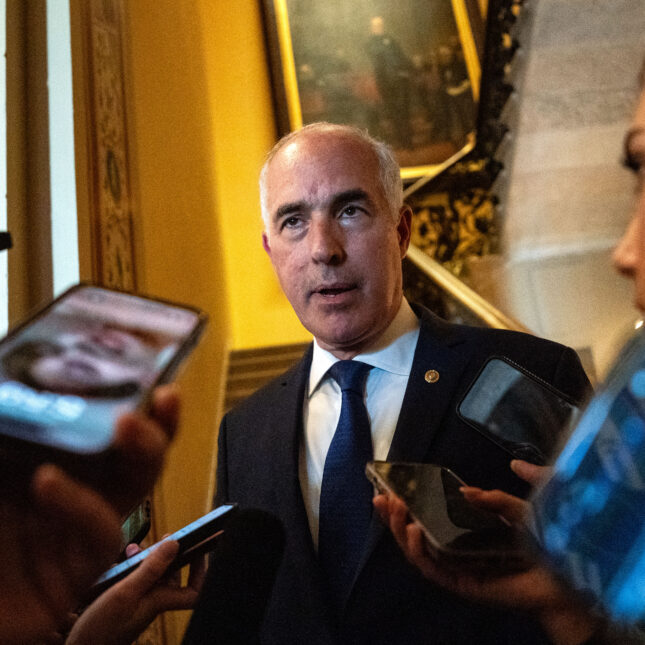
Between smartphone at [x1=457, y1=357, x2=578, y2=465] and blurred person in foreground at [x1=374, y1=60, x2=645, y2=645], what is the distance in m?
0.07

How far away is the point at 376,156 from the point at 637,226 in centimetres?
91

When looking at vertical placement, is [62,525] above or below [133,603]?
above

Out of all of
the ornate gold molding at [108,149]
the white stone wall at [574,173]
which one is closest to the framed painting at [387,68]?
the white stone wall at [574,173]

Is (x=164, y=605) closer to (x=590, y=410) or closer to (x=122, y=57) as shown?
(x=590, y=410)

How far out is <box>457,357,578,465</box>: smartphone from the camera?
78 centimetres

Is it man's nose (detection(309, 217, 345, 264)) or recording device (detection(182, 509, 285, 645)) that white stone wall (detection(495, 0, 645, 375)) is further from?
recording device (detection(182, 509, 285, 645))

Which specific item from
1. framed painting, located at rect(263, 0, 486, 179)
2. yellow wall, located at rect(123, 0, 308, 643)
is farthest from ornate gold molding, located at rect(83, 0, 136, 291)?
framed painting, located at rect(263, 0, 486, 179)

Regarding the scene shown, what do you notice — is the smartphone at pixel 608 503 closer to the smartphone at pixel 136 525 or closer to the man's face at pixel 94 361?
the man's face at pixel 94 361

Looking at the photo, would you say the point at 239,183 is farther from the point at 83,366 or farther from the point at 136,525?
the point at 83,366

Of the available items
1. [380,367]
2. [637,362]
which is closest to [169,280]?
[380,367]

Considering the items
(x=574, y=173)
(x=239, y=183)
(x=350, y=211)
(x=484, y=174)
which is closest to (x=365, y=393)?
(x=350, y=211)

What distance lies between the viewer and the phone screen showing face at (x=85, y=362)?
394 millimetres

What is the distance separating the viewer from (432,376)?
1110 millimetres

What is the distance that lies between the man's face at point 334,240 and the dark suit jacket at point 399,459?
0.12 metres
